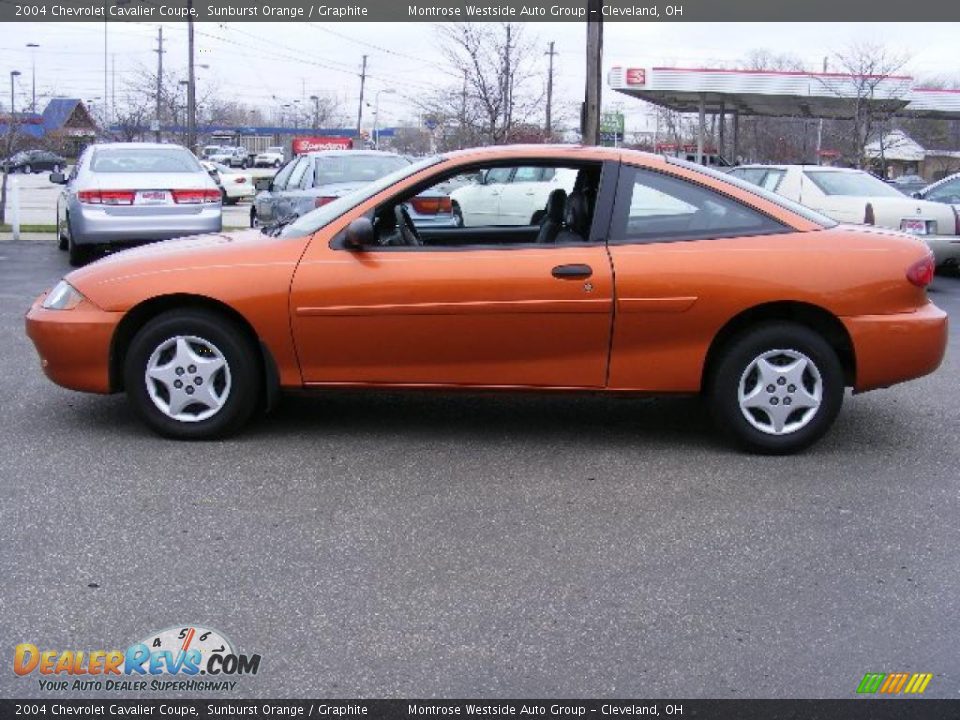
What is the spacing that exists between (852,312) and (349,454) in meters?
2.62

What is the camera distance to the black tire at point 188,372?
18.2ft

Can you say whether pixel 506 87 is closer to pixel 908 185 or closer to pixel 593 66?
pixel 593 66

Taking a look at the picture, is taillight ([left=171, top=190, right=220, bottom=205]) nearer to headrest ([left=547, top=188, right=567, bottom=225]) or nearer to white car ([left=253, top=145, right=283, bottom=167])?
headrest ([left=547, top=188, right=567, bottom=225])

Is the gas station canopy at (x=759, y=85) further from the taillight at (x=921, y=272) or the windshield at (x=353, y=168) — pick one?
the taillight at (x=921, y=272)

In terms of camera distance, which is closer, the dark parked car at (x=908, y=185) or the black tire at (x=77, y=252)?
the black tire at (x=77, y=252)

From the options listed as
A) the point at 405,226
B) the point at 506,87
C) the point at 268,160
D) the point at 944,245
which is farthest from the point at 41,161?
the point at 405,226

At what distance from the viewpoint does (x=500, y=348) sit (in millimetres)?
5551

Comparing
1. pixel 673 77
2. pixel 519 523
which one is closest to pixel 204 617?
pixel 519 523

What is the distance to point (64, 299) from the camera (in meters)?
5.75

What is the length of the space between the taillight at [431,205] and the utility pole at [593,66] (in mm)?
9746

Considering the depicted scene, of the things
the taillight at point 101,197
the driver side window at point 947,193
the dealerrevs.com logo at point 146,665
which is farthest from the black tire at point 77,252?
the driver side window at point 947,193

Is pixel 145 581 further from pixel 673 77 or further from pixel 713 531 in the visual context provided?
pixel 673 77

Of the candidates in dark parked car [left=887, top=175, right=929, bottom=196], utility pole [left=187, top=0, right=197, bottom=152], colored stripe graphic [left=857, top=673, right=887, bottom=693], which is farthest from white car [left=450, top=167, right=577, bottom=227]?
utility pole [left=187, top=0, right=197, bottom=152]

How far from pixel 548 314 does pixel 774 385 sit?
120cm
